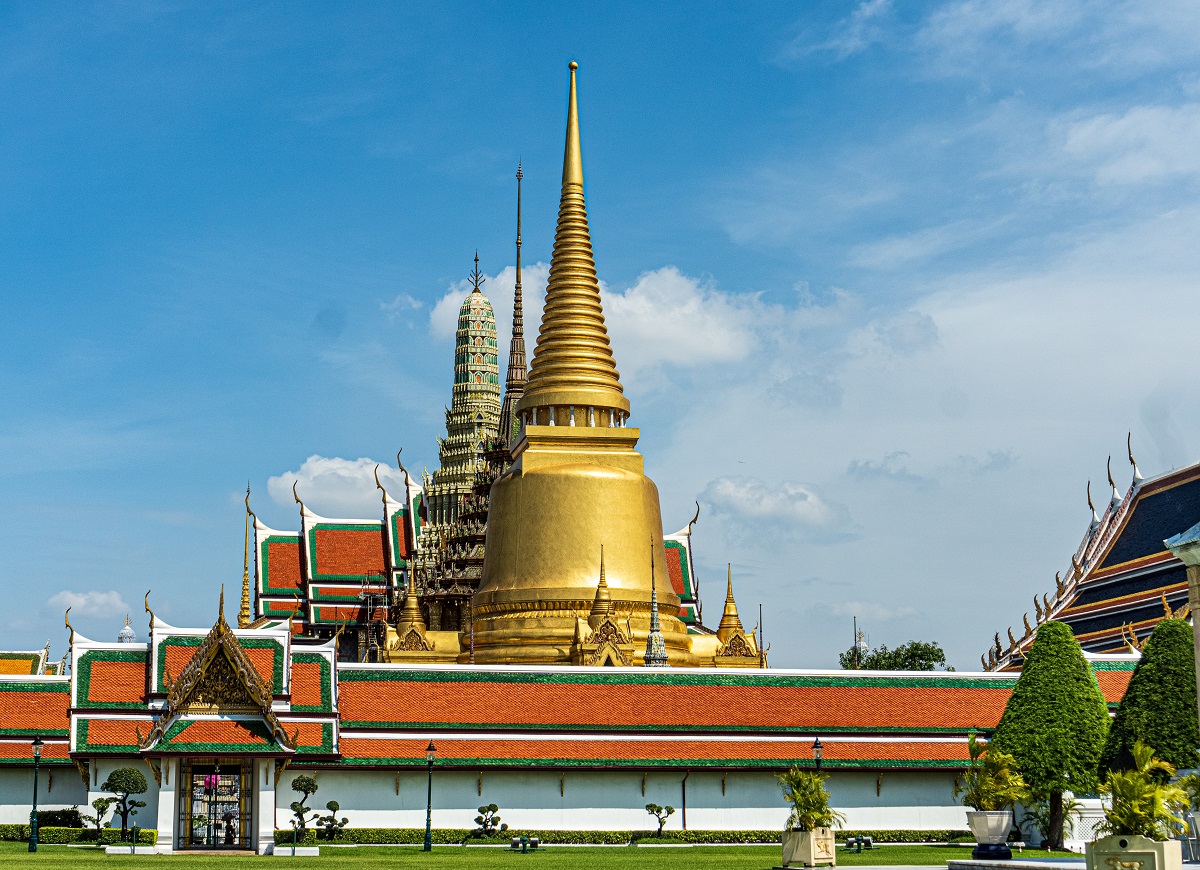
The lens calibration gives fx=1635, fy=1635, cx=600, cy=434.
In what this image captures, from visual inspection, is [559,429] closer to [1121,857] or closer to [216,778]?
[216,778]

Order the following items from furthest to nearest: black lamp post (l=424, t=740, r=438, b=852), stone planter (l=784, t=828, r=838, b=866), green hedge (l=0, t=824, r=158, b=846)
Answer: green hedge (l=0, t=824, r=158, b=846)
black lamp post (l=424, t=740, r=438, b=852)
stone planter (l=784, t=828, r=838, b=866)

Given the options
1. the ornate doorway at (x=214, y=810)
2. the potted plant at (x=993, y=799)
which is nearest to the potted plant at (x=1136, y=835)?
the potted plant at (x=993, y=799)

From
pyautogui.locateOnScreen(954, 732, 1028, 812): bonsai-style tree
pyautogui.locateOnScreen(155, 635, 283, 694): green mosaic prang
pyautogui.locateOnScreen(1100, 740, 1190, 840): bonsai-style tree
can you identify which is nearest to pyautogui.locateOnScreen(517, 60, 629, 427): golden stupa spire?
pyautogui.locateOnScreen(155, 635, 283, 694): green mosaic prang

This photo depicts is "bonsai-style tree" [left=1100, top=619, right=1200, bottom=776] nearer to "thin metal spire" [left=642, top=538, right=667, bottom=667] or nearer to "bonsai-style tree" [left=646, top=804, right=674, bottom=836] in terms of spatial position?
"bonsai-style tree" [left=646, top=804, right=674, bottom=836]

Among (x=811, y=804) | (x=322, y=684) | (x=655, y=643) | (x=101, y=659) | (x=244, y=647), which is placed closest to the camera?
(x=811, y=804)

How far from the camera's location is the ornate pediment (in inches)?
1238

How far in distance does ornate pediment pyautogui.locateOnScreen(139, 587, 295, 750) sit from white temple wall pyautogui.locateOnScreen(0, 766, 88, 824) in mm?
4196

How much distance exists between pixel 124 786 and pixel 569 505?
18.6m

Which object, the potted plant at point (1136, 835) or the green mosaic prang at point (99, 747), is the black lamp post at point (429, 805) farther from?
the potted plant at point (1136, 835)

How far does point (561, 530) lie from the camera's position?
4759 cm

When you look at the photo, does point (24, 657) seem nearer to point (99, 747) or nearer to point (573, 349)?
point (573, 349)

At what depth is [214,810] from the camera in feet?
106

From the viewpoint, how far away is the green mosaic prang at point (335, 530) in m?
59.5

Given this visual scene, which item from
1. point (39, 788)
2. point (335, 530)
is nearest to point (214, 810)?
point (39, 788)
